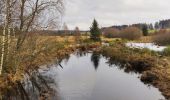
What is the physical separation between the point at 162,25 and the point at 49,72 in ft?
520

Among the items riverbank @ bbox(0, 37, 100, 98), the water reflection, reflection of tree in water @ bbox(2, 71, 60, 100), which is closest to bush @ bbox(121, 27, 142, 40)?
riverbank @ bbox(0, 37, 100, 98)

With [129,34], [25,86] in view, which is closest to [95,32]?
[129,34]

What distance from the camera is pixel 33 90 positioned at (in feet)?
71.4

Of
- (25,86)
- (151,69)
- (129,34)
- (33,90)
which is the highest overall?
(129,34)

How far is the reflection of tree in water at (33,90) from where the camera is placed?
1956 centimetres

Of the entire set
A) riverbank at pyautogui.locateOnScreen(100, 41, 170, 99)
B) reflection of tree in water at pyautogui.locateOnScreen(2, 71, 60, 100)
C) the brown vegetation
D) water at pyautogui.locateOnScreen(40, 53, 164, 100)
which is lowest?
water at pyautogui.locateOnScreen(40, 53, 164, 100)

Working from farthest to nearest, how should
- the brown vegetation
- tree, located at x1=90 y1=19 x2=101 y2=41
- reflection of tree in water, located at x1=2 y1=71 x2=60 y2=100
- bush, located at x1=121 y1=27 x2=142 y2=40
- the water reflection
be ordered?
the brown vegetation < bush, located at x1=121 y1=27 x2=142 y2=40 < tree, located at x1=90 y1=19 x2=101 y2=41 < the water reflection < reflection of tree in water, located at x1=2 y1=71 x2=60 y2=100

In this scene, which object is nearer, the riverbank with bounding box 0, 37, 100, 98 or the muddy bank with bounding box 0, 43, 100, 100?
the muddy bank with bounding box 0, 43, 100, 100

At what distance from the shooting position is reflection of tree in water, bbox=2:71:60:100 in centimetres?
1956

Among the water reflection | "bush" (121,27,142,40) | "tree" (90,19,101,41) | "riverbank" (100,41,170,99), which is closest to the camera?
the water reflection

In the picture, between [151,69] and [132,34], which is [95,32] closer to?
[132,34]

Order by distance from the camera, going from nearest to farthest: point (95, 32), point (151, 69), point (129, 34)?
point (151, 69) → point (95, 32) → point (129, 34)

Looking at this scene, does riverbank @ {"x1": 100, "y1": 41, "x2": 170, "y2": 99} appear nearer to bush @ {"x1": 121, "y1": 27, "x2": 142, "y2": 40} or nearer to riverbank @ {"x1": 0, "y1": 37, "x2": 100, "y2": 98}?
riverbank @ {"x1": 0, "y1": 37, "x2": 100, "y2": 98}

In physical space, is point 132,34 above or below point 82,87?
above
